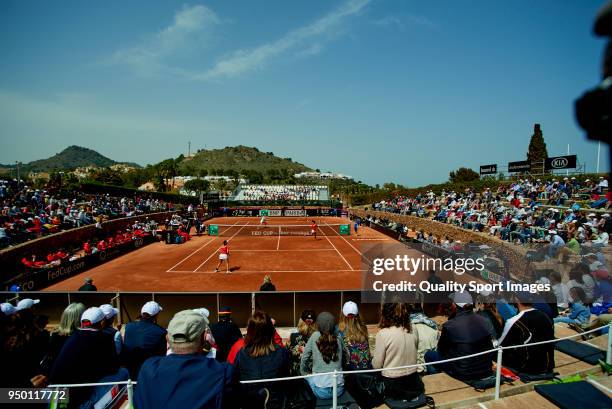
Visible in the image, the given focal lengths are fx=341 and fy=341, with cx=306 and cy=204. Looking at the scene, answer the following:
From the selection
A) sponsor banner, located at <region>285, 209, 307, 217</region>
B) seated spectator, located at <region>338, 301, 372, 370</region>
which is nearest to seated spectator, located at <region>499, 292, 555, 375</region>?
seated spectator, located at <region>338, 301, 372, 370</region>

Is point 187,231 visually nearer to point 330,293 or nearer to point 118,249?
point 118,249

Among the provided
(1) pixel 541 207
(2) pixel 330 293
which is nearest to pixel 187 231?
(2) pixel 330 293

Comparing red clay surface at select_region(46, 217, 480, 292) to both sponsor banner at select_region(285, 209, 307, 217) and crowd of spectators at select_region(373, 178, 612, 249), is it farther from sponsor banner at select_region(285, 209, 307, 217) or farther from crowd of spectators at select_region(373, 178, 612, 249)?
sponsor banner at select_region(285, 209, 307, 217)

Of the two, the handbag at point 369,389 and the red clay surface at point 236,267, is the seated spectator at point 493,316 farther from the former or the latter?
the red clay surface at point 236,267

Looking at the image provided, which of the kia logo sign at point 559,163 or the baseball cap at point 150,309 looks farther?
the kia logo sign at point 559,163

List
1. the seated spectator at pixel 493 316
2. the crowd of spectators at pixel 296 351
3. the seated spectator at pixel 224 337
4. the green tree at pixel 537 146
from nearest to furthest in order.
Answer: the crowd of spectators at pixel 296 351 → the seated spectator at pixel 224 337 → the seated spectator at pixel 493 316 → the green tree at pixel 537 146

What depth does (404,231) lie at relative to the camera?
34.2 m

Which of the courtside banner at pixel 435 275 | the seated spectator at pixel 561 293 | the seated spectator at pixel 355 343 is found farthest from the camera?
the courtside banner at pixel 435 275

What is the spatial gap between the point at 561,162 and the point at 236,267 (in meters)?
35.6

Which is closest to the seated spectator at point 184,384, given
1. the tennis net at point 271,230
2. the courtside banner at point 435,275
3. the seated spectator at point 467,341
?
the seated spectator at point 467,341

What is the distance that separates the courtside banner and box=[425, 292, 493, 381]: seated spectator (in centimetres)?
530

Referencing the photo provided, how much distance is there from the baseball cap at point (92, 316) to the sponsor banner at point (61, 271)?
15.4 meters

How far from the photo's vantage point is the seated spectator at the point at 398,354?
205 inches

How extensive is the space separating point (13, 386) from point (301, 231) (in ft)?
120
